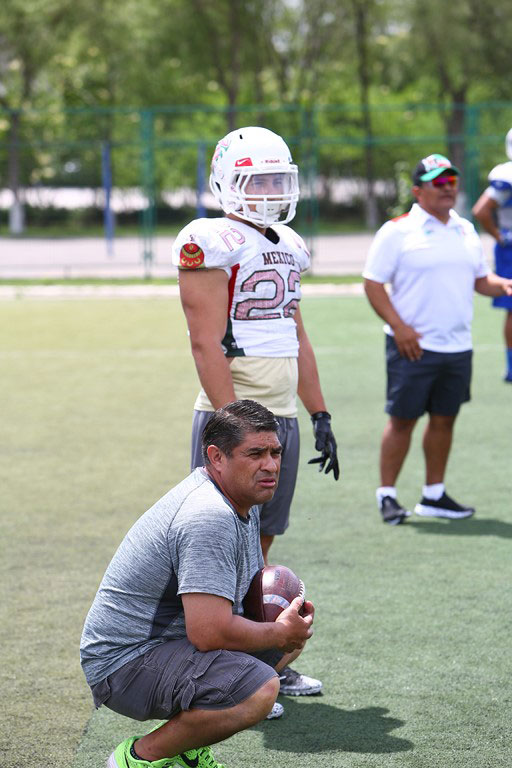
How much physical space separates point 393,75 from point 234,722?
50781 mm

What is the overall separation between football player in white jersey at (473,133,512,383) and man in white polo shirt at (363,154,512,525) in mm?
3846

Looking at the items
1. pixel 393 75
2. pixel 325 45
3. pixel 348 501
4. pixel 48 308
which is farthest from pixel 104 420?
pixel 393 75

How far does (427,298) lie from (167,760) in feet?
12.5

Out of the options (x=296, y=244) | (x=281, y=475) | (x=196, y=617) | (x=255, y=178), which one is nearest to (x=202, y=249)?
(x=255, y=178)

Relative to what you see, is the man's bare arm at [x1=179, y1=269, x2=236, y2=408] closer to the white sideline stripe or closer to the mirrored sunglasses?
the mirrored sunglasses

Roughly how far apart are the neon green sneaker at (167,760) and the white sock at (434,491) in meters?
3.55

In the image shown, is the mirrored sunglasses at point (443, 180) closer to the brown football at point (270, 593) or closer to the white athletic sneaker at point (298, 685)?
the white athletic sneaker at point (298, 685)

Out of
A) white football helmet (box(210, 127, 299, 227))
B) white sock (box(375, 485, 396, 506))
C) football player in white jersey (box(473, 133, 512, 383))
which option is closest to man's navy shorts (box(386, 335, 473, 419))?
white sock (box(375, 485, 396, 506))

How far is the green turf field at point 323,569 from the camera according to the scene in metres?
4.47

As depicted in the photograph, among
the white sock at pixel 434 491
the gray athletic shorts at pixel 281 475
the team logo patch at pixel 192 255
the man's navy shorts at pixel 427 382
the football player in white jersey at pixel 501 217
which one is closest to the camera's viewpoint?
the team logo patch at pixel 192 255

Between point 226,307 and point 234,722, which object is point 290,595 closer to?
point 234,722

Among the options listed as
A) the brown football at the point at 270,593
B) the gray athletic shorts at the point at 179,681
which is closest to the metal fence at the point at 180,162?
the brown football at the point at 270,593

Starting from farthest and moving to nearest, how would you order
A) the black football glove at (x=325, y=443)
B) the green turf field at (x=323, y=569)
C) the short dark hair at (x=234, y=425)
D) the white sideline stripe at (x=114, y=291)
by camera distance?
1. the white sideline stripe at (x=114, y=291)
2. the black football glove at (x=325, y=443)
3. the green turf field at (x=323, y=569)
4. the short dark hair at (x=234, y=425)

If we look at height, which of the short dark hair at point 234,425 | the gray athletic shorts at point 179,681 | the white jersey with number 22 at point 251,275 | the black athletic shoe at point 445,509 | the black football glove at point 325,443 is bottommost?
the black athletic shoe at point 445,509
